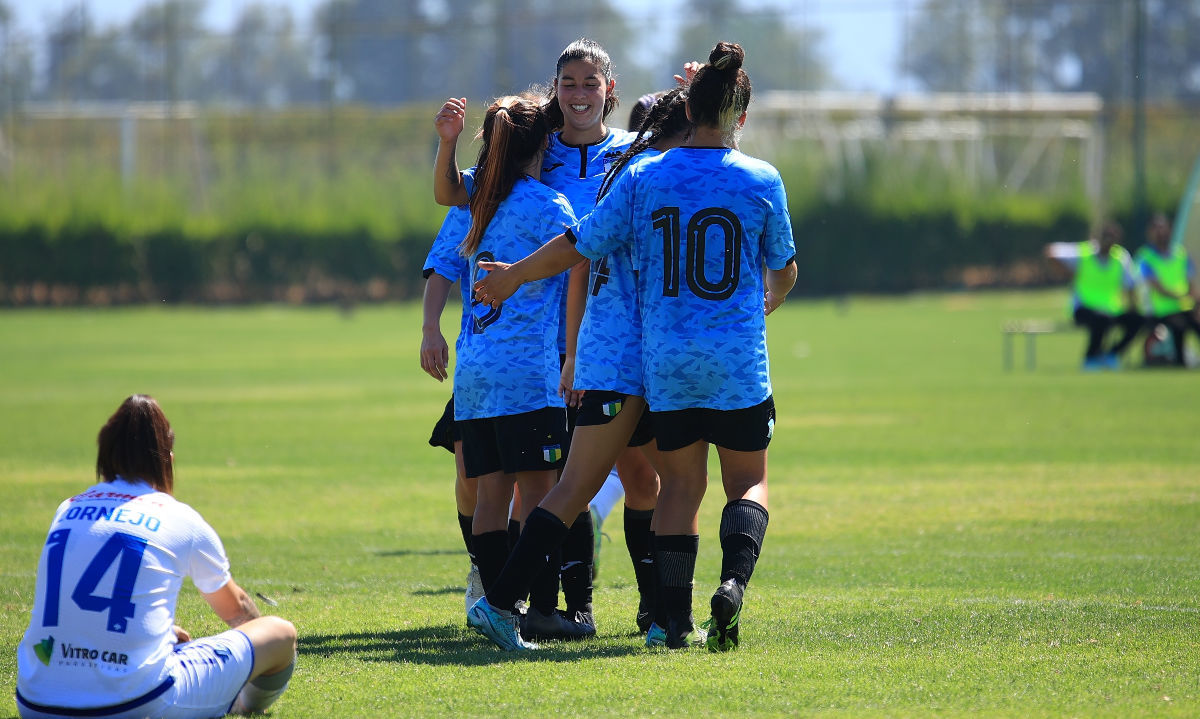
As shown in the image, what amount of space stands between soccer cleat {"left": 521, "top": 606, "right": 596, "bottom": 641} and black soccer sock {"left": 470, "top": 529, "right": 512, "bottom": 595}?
0.24 m

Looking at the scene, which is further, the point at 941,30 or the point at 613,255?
the point at 941,30

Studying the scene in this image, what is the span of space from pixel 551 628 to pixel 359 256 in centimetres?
3716

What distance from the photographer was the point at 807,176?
42750 mm

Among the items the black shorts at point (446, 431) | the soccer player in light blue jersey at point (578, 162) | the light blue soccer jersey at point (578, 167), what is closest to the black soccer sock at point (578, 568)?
the soccer player in light blue jersey at point (578, 162)

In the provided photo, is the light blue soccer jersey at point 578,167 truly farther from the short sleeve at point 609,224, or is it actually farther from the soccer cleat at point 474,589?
the soccer cleat at point 474,589

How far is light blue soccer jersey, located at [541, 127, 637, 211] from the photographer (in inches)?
241

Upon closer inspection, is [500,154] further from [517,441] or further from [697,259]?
[517,441]

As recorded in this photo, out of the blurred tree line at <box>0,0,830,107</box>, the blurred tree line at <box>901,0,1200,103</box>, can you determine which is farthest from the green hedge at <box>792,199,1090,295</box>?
the blurred tree line at <box>0,0,830,107</box>

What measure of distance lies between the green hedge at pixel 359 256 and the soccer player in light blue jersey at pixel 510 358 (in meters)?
34.9

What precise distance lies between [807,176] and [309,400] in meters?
27.6

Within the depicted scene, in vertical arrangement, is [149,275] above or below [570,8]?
below

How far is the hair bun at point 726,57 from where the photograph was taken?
5.36 meters

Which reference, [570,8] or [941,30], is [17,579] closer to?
[941,30]

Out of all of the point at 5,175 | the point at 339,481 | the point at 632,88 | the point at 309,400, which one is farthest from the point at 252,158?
the point at 339,481
